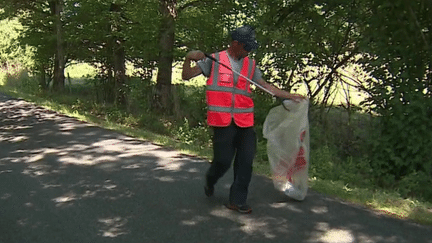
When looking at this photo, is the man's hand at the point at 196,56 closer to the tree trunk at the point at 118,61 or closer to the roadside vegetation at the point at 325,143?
the roadside vegetation at the point at 325,143

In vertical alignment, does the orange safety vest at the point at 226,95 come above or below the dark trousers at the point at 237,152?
above

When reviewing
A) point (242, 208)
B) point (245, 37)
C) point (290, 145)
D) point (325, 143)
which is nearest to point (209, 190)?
point (242, 208)

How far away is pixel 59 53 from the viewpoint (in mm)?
18391

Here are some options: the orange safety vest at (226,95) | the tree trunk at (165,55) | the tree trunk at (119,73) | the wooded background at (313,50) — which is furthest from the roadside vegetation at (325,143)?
the orange safety vest at (226,95)

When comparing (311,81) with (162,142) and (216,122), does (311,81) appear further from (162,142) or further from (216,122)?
(216,122)

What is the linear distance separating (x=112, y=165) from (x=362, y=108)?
4.24 metres

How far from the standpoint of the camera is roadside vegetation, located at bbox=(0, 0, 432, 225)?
23.5 ft

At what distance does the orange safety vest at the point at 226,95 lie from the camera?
4531 millimetres

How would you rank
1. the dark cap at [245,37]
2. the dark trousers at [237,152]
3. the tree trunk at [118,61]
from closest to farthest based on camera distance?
the dark cap at [245,37] → the dark trousers at [237,152] → the tree trunk at [118,61]

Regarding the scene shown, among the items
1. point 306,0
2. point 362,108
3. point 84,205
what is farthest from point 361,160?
point 84,205

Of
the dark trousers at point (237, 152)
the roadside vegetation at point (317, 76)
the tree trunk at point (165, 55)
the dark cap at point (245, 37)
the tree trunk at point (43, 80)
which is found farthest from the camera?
the tree trunk at point (43, 80)

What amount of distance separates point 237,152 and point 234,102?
1.82 feet

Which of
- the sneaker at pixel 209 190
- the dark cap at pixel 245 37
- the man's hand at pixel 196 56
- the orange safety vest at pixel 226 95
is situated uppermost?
the dark cap at pixel 245 37

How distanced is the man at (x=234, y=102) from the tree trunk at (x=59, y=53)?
535 inches
